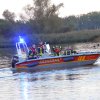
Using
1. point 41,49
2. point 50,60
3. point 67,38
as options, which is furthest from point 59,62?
point 67,38

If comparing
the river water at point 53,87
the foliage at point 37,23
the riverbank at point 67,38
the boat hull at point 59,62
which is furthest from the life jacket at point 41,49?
the foliage at point 37,23

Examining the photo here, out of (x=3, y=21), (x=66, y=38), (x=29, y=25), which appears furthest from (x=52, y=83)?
(x=3, y=21)

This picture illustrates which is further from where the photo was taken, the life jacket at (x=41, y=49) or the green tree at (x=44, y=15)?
the green tree at (x=44, y=15)

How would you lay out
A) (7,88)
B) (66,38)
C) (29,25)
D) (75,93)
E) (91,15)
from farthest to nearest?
(91,15) < (29,25) < (66,38) < (7,88) < (75,93)

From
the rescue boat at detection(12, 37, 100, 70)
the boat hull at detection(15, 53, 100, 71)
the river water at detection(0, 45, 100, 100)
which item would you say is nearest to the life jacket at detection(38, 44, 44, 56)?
the rescue boat at detection(12, 37, 100, 70)

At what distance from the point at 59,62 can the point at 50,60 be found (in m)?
0.72

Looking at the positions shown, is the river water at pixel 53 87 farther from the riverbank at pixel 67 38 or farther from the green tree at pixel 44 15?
the green tree at pixel 44 15

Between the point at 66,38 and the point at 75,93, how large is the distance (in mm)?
70208

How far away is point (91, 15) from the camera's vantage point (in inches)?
7446

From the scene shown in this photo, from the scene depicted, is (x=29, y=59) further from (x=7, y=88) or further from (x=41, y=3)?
(x=41, y=3)

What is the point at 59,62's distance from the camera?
33906 millimetres

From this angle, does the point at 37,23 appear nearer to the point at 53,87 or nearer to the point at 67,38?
the point at 67,38

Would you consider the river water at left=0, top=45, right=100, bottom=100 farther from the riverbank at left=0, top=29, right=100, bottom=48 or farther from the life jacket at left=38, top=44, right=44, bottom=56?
the riverbank at left=0, top=29, right=100, bottom=48

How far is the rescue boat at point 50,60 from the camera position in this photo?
33.6 metres
